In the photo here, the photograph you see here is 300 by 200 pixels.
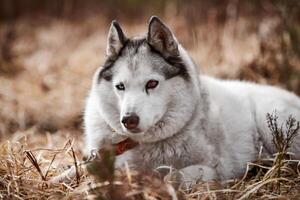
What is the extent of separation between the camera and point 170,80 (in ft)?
15.6

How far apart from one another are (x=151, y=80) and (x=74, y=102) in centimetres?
388

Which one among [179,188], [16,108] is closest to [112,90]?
[179,188]

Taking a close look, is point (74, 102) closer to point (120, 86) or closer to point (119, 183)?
point (120, 86)

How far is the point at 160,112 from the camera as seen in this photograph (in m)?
4.68

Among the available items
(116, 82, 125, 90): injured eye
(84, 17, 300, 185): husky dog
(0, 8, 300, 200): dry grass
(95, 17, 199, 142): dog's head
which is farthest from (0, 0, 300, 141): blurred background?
(116, 82, 125, 90): injured eye

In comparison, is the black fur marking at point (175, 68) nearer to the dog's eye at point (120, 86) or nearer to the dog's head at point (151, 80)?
the dog's head at point (151, 80)

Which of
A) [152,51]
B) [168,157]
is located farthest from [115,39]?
[168,157]

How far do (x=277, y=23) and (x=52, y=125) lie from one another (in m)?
3.29

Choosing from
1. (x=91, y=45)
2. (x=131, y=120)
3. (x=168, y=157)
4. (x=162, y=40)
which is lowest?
(x=168, y=157)

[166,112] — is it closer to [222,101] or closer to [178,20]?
[222,101]

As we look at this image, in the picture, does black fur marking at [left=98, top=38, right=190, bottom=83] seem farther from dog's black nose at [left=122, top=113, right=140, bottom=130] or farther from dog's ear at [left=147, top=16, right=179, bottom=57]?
dog's black nose at [left=122, top=113, right=140, bottom=130]

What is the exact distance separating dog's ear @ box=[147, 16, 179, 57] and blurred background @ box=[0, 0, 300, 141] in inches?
100

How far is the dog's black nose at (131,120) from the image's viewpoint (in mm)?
4367

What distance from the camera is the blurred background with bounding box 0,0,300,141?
7733 millimetres
